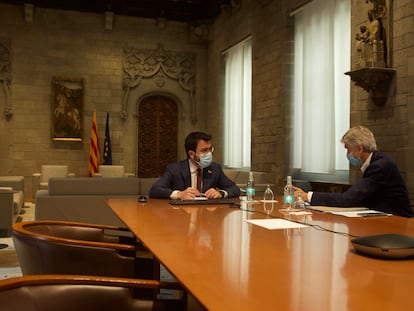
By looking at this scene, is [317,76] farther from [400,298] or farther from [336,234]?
[400,298]

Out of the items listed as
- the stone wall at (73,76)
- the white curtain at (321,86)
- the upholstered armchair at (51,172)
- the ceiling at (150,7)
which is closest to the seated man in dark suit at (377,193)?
the white curtain at (321,86)

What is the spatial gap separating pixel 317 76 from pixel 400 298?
22.7 feet

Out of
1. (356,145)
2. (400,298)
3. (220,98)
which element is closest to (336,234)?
(400,298)

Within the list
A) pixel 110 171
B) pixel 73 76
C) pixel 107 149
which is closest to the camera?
pixel 110 171

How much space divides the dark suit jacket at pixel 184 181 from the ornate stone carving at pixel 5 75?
850 cm

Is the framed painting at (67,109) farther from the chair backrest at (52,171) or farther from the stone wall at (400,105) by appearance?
the stone wall at (400,105)

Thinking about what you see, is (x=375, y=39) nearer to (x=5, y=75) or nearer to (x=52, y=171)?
(x=52, y=171)

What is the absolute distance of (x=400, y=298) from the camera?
3.66 ft

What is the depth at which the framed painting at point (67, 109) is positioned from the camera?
11359 millimetres

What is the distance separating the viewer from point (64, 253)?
2.10 metres

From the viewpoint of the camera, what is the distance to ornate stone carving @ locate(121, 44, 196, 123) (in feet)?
39.1

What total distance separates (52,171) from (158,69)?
377 centimetres

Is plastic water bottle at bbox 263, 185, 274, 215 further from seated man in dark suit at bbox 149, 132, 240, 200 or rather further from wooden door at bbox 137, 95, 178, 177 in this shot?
wooden door at bbox 137, 95, 178, 177

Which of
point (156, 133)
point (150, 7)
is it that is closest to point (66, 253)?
point (156, 133)
